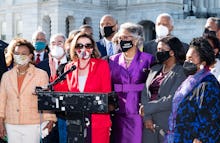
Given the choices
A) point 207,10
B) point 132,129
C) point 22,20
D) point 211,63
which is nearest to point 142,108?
point 132,129

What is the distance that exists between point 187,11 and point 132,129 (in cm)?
3668

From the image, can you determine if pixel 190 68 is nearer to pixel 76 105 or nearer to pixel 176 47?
pixel 176 47

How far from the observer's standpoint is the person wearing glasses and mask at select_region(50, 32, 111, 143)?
6.42m

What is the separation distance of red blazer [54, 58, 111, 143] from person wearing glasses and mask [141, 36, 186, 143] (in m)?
0.57

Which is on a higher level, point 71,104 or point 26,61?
point 26,61

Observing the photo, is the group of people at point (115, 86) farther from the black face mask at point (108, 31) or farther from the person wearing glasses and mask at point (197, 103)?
the black face mask at point (108, 31)

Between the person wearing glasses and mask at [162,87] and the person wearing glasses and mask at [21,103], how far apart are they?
1483 mm

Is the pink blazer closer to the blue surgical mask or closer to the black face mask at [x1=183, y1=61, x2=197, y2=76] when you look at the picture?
the black face mask at [x1=183, y1=61, x2=197, y2=76]

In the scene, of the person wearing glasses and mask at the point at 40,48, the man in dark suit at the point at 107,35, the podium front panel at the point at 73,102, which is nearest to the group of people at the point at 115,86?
the podium front panel at the point at 73,102

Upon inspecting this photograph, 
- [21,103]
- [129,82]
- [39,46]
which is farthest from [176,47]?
[39,46]

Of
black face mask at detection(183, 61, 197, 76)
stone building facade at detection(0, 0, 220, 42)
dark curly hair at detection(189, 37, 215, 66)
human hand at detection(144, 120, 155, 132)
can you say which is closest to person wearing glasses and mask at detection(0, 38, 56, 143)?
human hand at detection(144, 120, 155, 132)

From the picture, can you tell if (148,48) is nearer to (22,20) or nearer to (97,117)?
(97,117)

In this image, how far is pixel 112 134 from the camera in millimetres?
7039

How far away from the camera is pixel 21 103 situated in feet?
22.4
